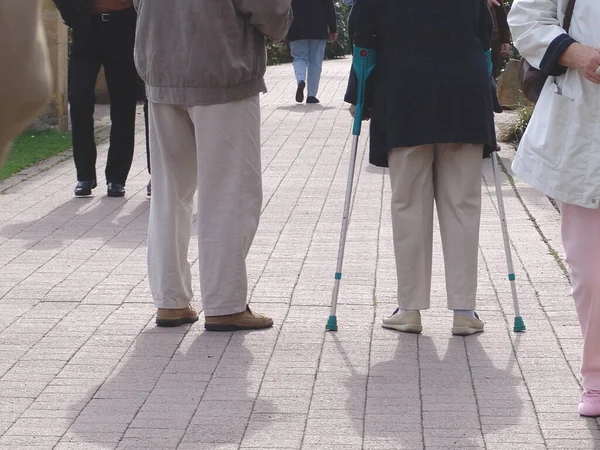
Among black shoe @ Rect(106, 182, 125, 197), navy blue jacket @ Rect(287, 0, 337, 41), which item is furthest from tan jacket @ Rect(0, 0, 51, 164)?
navy blue jacket @ Rect(287, 0, 337, 41)

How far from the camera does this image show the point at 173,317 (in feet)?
20.0

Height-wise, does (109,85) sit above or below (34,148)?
above

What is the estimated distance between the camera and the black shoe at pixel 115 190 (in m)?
9.93

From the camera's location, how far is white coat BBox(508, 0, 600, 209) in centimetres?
448

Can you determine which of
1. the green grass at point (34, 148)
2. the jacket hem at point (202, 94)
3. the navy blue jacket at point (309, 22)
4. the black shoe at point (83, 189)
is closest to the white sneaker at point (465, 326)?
the jacket hem at point (202, 94)

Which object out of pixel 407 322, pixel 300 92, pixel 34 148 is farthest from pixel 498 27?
pixel 407 322

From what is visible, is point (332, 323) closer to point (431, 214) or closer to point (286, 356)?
point (286, 356)

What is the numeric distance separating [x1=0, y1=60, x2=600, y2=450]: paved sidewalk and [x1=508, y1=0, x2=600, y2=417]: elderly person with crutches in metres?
0.47

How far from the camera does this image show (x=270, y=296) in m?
6.71

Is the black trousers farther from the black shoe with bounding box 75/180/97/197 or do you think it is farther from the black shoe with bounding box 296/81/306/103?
the black shoe with bounding box 296/81/306/103

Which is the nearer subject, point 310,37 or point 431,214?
point 431,214

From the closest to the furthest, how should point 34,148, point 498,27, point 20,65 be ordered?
point 20,65 → point 498,27 → point 34,148

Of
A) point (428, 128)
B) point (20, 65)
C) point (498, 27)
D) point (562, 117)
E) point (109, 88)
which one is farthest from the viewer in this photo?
point (498, 27)

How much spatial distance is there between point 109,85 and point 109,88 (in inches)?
1.2
